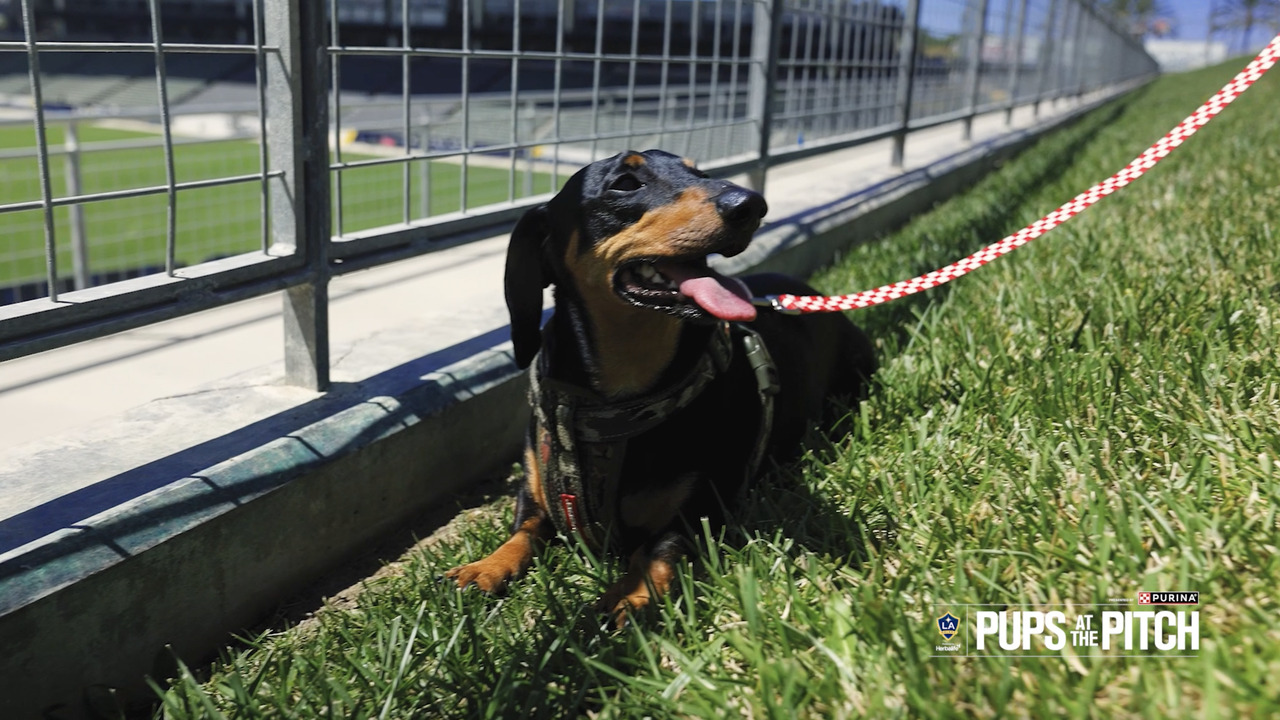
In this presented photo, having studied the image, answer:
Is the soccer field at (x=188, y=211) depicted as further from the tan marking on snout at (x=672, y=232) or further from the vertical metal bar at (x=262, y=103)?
the tan marking on snout at (x=672, y=232)

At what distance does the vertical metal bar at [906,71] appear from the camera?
775 cm

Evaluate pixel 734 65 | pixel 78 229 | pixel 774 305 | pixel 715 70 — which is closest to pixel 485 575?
pixel 774 305

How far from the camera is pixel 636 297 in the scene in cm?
222

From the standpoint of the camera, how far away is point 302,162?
8.41 ft

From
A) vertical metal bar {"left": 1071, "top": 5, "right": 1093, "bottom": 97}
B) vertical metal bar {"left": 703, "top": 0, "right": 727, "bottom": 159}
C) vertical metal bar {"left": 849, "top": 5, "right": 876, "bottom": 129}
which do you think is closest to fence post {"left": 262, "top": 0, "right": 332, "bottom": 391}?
vertical metal bar {"left": 703, "top": 0, "right": 727, "bottom": 159}

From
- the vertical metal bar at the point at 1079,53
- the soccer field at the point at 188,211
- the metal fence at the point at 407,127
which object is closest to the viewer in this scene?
the metal fence at the point at 407,127

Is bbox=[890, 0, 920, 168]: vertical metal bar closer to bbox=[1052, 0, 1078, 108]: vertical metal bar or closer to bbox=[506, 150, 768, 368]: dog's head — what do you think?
bbox=[506, 150, 768, 368]: dog's head

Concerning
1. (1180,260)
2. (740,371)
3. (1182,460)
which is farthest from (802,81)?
(1182,460)

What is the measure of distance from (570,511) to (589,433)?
198 mm

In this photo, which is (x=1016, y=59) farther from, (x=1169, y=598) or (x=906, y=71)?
(x=1169, y=598)

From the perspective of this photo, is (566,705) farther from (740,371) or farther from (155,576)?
(740,371)

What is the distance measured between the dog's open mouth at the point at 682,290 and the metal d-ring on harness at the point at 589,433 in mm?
225

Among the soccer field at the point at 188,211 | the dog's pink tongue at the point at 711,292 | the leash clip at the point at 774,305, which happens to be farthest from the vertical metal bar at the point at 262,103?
the soccer field at the point at 188,211

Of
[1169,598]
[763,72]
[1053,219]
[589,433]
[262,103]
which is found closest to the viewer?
[1169,598]
